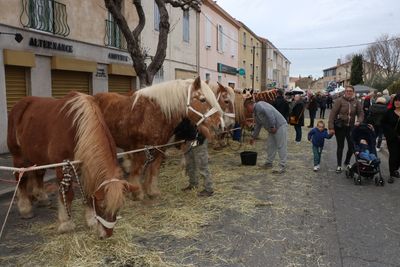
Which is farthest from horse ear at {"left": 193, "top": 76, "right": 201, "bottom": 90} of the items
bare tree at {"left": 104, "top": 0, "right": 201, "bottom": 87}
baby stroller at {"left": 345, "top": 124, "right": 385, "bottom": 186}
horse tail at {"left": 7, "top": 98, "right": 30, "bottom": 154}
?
bare tree at {"left": 104, "top": 0, "right": 201, "bottom": 87}

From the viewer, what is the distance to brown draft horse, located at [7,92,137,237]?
3.50m

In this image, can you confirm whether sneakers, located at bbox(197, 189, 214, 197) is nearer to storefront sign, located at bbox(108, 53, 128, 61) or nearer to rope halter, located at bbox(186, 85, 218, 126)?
rope halter, located at bbox(186, 85, 218, 126)

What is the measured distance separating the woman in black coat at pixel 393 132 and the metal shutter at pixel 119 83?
30.2ft

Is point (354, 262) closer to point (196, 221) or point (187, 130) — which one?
point (196, 221)

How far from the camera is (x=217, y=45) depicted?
26344mm

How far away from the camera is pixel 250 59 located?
37844 mm

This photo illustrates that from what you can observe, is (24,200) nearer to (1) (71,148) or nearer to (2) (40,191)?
(2) (40,191)

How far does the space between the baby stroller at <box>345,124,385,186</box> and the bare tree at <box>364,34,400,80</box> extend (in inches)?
1986

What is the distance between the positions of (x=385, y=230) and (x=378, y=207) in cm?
107

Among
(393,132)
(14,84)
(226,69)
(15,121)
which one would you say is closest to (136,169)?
(15,121)

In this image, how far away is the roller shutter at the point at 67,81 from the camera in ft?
37.0

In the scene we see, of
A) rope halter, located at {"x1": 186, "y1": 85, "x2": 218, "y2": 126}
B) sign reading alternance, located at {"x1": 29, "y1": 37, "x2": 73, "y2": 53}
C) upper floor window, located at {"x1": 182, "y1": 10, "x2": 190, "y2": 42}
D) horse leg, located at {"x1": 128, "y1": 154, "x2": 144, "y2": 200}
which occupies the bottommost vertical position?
horse leg, located at {"x1": 128, "y1": 154, "x2": 144, "y2": 200}

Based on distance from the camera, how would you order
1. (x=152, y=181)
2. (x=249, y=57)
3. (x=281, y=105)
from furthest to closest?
1. (x=249, y=57)
2. (x=281, y=105)
3. (x=152, y=181)

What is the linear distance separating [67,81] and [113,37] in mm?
2991
